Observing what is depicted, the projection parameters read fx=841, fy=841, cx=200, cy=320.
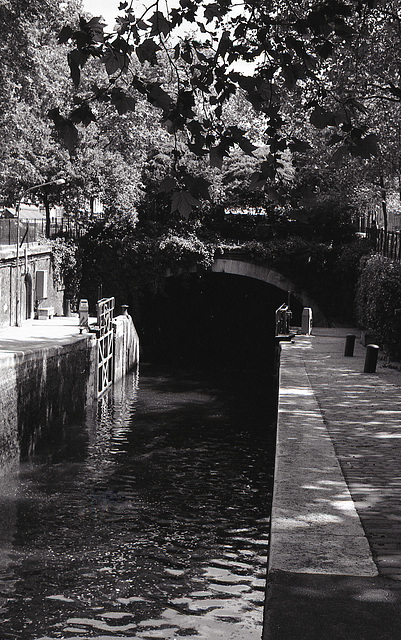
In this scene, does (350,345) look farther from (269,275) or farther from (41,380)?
(269,275)

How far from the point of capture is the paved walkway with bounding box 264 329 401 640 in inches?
173

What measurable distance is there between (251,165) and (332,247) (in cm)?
642

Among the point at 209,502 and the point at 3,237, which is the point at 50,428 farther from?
the point at 3,237

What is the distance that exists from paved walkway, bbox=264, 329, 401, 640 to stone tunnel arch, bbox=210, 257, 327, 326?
23227mm

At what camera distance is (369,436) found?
10.2 meters

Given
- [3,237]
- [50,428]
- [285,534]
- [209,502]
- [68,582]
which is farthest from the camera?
[3,237]

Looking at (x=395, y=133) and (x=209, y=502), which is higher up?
(x=395, y=133)

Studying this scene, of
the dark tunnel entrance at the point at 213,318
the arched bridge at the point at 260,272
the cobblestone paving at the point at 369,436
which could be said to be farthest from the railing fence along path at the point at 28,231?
the cobblestone paving at the point at 369,436

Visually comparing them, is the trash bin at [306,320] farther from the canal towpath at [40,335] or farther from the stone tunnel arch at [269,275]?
the stone tunnel arch at [269,275]

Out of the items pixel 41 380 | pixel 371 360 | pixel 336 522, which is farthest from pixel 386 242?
pixel 336 522

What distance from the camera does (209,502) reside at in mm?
14281

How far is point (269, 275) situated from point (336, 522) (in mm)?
31099

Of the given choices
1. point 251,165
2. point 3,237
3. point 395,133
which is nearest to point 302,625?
Result: point 395,133

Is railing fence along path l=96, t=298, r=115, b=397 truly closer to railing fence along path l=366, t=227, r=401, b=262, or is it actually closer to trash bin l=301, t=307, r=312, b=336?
trash bin l=301, t=307, r=312, b=336
